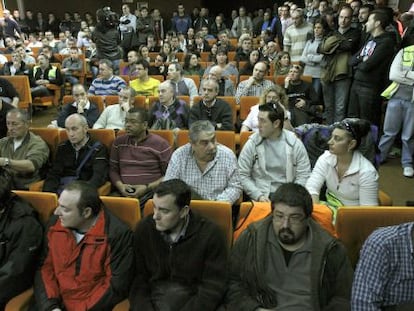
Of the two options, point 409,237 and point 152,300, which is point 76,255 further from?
point 409,237

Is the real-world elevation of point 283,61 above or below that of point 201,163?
above

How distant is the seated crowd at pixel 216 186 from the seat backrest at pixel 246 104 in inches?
2.3

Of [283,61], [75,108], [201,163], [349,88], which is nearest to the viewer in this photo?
[201,163]

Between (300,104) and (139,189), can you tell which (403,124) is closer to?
(300,104)

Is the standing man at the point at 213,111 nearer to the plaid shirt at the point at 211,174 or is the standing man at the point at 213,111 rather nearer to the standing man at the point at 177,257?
the plaid shirt at the point at 211,174

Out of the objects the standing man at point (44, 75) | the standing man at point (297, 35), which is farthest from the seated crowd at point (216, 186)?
the standing man at point (44, 75)

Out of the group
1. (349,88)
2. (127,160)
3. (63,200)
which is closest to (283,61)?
(349,88)

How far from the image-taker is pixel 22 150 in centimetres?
318

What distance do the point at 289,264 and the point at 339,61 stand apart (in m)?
3.33

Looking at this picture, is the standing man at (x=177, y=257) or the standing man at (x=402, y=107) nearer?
the standing man at (x=177, y=257)

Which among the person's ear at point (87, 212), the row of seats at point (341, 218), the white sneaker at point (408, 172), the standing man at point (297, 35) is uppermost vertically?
the standing man at point (297, 35)

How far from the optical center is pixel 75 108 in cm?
428

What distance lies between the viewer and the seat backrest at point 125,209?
2.16 metres

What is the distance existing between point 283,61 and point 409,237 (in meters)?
4.07
